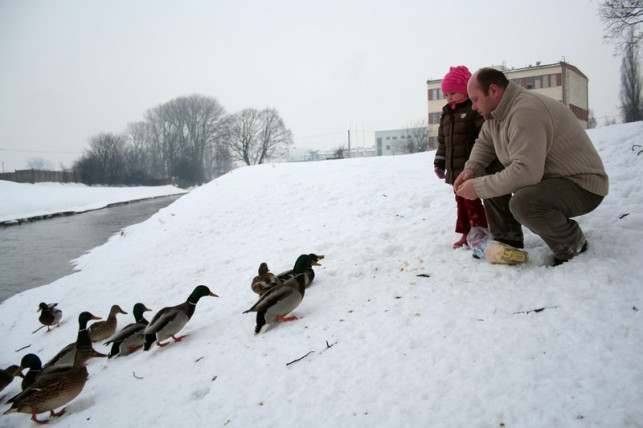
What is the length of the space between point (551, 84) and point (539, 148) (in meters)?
54.0

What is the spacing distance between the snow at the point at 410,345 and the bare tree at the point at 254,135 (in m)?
61.2

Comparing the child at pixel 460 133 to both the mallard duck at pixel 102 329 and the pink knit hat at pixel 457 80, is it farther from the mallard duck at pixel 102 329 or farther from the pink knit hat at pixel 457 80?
the mallard duck at pixel 102 329

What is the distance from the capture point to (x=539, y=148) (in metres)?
2.88

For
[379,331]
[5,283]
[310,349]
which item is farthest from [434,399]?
[5,283]

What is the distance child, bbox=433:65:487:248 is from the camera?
4.28 m

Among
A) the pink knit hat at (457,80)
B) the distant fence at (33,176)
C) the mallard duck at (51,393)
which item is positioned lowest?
the mallard duck at (51,393)

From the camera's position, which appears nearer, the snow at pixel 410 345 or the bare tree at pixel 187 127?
the snow at pixel 410 345

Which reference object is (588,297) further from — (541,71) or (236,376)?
(541,71)

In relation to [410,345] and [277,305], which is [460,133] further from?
[277,305]

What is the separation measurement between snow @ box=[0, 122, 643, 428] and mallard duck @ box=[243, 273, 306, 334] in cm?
13

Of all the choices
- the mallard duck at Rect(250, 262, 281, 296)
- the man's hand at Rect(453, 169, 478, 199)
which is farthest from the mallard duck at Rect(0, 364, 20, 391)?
the man's hand at Rect(453, 169, 478, 199)

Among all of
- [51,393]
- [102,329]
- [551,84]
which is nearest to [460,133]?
[51,393]

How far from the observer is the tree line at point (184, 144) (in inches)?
2363

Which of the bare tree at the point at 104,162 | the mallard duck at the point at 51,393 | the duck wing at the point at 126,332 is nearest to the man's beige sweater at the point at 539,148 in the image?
the mallard duck at the point at 51,393
